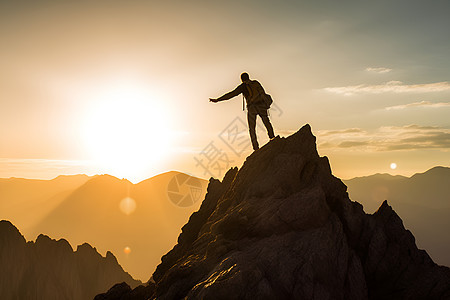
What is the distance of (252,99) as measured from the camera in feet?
68.7

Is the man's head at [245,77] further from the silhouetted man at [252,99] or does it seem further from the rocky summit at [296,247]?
the rocky summit at [296,247]

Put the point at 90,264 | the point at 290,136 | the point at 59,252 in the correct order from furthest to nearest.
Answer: the point at 90,264, the point at 59,252, the point at 290,136

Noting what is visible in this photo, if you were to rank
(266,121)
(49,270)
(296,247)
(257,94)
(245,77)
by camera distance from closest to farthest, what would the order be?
(296,247) < (257,94) < (245,77) < (266,121) < (49,270)

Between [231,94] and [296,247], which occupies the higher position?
[231,94]

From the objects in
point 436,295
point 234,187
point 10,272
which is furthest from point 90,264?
point 436,295

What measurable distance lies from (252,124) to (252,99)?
6.01 feet

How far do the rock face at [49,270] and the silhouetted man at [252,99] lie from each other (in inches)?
3207

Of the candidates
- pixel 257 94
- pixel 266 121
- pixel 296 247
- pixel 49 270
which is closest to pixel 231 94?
pixel 257 94

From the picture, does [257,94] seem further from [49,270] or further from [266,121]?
[49,270]

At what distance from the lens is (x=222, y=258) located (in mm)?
14234

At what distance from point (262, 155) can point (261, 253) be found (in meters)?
7.33

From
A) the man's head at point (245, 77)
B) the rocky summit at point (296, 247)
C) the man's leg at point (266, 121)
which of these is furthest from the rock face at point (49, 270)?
the man's head at point (245, 77)

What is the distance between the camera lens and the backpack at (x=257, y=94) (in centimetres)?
2092

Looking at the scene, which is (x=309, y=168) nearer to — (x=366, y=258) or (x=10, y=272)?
(x=366, y=258)
